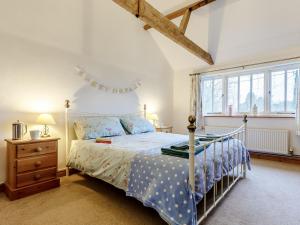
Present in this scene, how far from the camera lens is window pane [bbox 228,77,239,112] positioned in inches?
176

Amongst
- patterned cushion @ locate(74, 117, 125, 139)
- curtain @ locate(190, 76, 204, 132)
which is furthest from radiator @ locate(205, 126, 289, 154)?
patterned cushion @ locate(74, 117, 125, 139)

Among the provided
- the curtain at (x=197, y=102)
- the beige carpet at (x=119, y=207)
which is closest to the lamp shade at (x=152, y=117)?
the curtain at (x=197, y=102)

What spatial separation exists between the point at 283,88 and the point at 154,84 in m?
2.82

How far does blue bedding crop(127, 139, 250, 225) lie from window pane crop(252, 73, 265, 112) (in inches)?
110

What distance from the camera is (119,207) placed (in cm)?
199

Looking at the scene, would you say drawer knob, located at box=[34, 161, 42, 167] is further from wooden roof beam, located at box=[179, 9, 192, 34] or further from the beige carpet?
wooden roof beam, located at box=[179, 9, 192, 34]

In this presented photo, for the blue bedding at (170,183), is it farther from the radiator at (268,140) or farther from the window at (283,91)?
the window at (283,91)

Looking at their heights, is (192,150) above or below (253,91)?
below

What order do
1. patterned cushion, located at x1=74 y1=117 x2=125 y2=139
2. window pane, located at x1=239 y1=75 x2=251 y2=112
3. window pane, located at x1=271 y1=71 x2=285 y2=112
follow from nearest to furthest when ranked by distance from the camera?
patterned cushion, located at x1=74 y1=117 x2=125 y2=139 → window pane, located at x1=271 y1=71 x2=285 y2=112 → window pane, located at x1=239 y1=75 x2=251 y2=112

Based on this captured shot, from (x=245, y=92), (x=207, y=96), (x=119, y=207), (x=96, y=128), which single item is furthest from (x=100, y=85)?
(x=245, y=92)

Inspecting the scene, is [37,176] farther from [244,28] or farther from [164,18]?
[244,28]

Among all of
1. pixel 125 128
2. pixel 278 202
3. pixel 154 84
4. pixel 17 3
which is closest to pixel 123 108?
pixel 125 128

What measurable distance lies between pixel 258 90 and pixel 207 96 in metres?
1.21

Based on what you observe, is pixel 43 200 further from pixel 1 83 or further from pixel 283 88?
pixel 283 88
